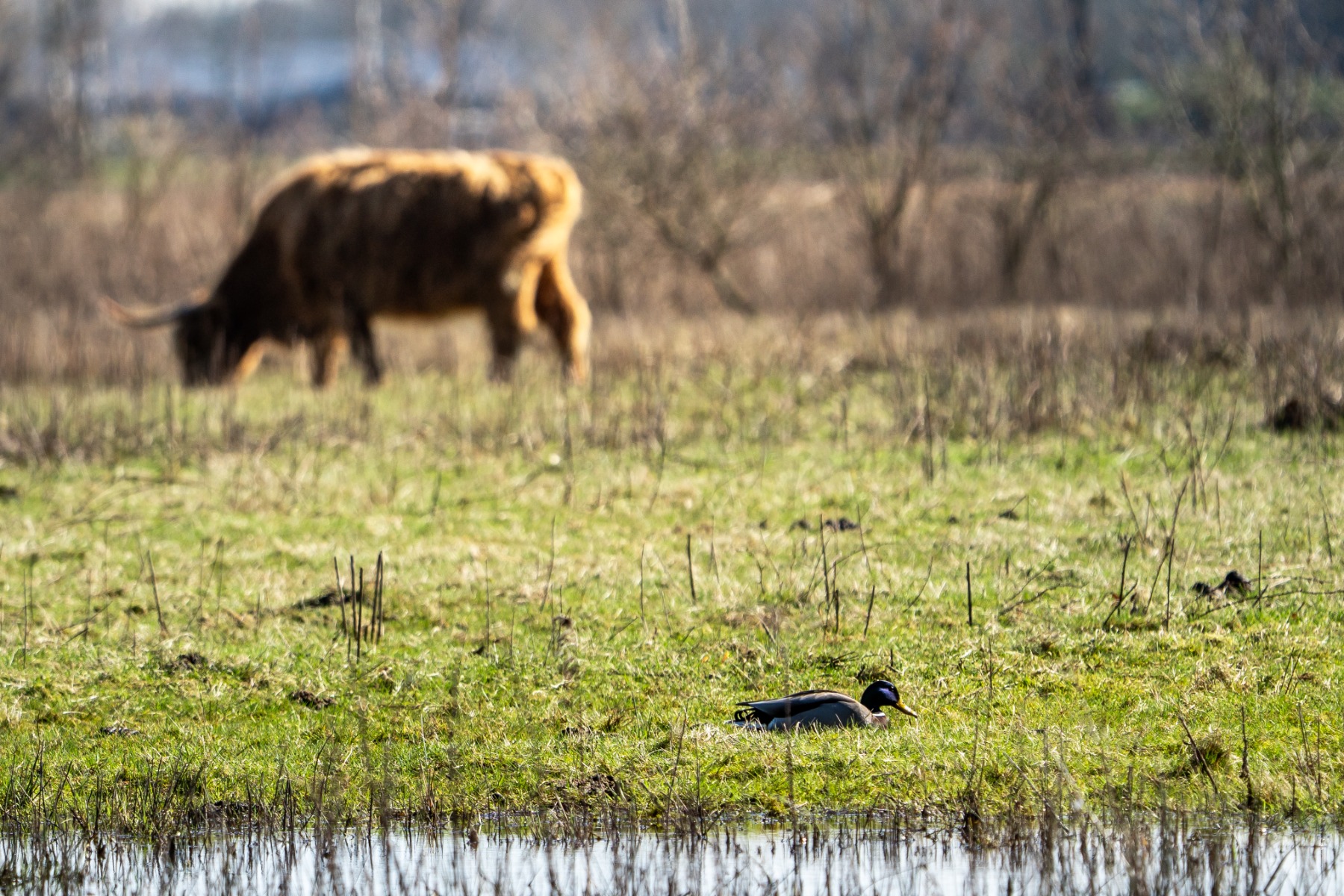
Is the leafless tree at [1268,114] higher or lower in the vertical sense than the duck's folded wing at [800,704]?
higher

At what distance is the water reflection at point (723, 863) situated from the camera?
171 inches

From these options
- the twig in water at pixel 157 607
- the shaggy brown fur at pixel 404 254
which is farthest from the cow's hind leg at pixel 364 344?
the twig in water at pixel 157 607

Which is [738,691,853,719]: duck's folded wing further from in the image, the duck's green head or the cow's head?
the cow's head

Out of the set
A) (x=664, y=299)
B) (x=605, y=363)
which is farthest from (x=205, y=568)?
(x=664, y=299)

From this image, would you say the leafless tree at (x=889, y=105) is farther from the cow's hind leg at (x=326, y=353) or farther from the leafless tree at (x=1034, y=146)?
the cow's hind leg at (x=326, y=353)

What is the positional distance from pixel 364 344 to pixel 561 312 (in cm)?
171

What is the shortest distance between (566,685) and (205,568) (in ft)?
8.46

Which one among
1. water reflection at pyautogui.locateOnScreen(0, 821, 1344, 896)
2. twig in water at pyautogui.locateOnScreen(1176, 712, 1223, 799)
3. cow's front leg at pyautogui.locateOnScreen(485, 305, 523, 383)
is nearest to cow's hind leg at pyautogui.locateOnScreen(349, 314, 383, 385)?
cow's front leg at pyautogui.locateOnScreen(485, 305, 523, 383)

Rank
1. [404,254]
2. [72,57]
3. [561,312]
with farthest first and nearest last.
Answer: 1. [72,57]
2. [561,312]
3. [404,254]

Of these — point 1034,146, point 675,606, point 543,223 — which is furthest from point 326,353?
point 1034,146

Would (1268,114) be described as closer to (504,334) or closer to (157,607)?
(504,334)

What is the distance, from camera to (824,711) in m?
5.30

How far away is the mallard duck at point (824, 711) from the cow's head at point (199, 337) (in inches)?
389

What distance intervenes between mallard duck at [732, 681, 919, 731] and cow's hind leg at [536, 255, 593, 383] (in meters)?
8.67
